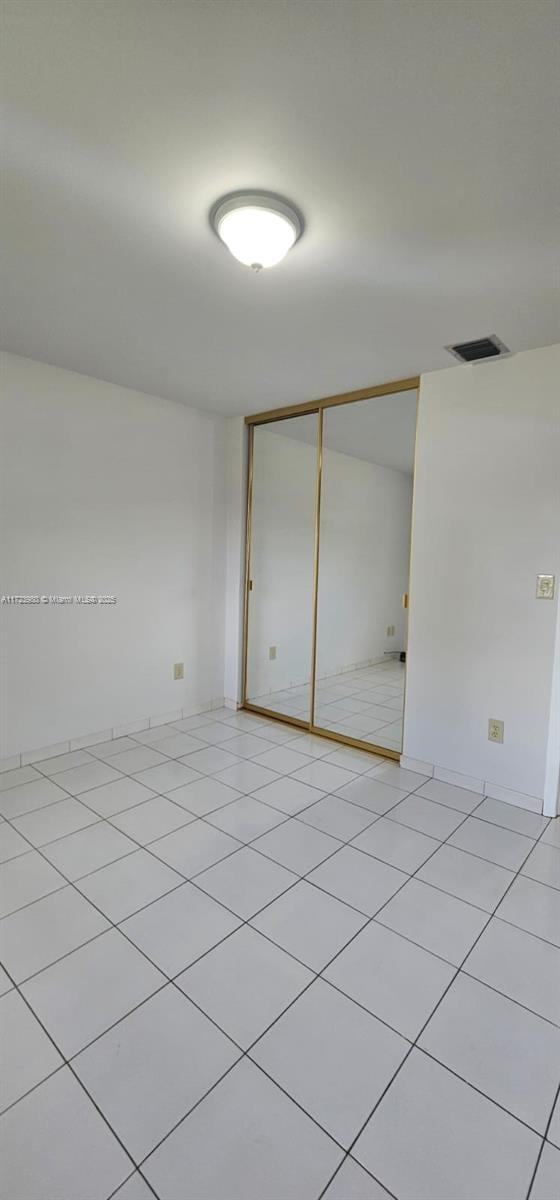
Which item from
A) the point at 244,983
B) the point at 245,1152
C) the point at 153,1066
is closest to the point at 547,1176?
the point at 245,1152

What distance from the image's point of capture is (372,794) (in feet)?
9.05

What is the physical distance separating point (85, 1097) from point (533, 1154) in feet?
3.39

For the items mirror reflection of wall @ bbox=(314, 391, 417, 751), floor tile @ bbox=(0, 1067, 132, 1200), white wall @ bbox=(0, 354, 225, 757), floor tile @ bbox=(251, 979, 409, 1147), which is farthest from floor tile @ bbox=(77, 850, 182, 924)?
mirror reflection of wall @ bbox=(314, 391, 417, 751)

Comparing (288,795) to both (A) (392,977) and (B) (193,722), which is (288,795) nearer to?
(A) (392,977)

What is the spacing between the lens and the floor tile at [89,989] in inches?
54.6

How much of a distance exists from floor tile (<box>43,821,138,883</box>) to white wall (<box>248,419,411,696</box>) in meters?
2.06

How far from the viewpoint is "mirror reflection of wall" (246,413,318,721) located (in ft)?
13.7

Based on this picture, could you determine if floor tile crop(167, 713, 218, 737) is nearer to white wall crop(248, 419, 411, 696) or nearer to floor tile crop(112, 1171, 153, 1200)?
white wall crop(248, 419, 411, 696)

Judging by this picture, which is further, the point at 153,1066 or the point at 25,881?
the point at 25,881

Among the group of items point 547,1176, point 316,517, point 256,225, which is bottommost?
point 547,1176

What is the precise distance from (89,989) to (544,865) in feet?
5.97

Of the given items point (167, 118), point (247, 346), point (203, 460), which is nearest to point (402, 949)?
point (167, 118)

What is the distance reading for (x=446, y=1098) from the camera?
1.23m

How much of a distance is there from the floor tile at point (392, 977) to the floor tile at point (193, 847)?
2.24 feet
